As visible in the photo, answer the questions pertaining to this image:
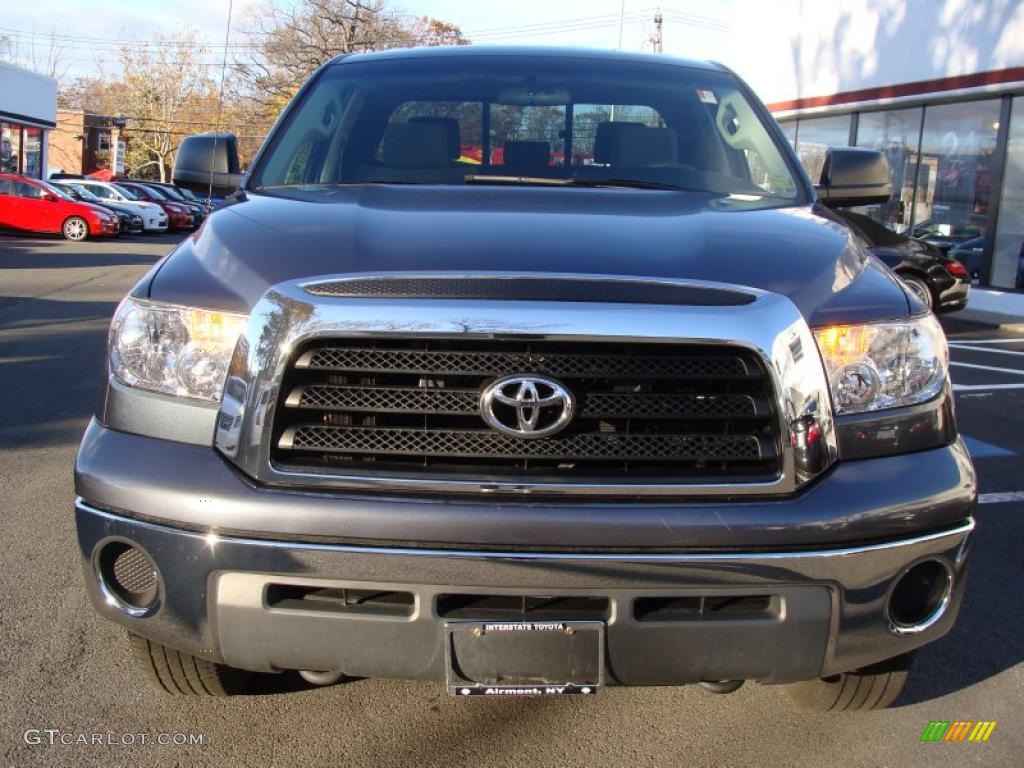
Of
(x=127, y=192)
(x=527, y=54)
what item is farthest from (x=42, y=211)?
(x=527, y=54)

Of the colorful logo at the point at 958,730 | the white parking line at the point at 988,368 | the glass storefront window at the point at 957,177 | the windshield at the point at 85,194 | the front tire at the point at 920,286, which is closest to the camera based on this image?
the colorful logo at the point at 958,730

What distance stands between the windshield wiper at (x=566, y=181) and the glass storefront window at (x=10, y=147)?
3977 centimetres

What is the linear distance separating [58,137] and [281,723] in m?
78.4

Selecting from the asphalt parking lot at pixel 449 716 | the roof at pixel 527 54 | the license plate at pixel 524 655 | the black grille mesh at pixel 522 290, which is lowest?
the asphalt parking lot at pixel 449 716

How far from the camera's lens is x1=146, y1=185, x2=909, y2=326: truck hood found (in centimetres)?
239

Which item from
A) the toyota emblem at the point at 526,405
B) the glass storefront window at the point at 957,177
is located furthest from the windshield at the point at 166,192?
the toyota emblem at the point at 526,405

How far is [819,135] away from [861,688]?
21.3 m

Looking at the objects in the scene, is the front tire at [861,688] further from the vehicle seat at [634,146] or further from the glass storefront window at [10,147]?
the glass storefront window at [10,147]

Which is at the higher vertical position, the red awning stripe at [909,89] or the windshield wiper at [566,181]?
the red awning stripe at [909,89]

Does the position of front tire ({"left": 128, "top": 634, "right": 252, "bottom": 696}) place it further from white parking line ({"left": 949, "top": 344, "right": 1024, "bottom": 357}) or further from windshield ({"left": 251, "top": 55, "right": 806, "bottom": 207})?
white parking line ({"left": 949, "top": 344, "right": 1024, "bottom": 357})

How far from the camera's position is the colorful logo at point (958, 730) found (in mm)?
2926

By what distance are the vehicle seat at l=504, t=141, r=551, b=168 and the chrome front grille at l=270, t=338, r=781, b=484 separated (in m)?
1.59

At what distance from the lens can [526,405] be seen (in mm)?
2229

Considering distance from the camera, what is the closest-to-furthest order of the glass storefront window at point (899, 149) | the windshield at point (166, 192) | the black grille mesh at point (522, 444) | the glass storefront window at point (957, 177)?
the black grille mesh at point (522, 444) → the glass storefront window at point (957, 177) → the glass storefront window at point (899, 149) → the windshield at point (166, 192)
